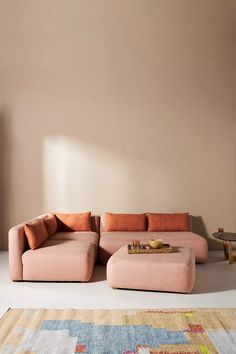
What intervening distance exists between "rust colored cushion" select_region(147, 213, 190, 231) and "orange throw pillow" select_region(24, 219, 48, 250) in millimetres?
1699

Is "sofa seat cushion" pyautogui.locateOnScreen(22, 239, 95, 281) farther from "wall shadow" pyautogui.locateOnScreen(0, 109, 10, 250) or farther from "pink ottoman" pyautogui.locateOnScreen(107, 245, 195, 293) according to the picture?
"wall shadow" pyautogui.locateOnScreen(0, 109, 10, 250)

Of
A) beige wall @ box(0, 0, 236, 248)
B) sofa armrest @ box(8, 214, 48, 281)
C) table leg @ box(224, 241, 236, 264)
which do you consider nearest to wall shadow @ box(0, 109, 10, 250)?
beige wall @ box(0, 0, 236, 248)

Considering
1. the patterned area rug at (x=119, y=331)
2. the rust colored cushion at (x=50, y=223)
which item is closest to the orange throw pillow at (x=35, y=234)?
the rust colored cushion at (x=50, y=223)

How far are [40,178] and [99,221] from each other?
1.20 m

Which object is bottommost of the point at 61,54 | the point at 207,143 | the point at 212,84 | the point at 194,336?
the point at 194,336

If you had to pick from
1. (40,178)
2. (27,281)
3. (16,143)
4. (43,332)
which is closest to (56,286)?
(27,281)

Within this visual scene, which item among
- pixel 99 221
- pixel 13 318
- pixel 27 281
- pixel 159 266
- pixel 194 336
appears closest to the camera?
pixel 194 336

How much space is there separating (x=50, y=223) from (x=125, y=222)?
1.12m

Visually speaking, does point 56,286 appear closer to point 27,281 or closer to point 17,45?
point 27,281

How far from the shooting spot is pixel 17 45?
6.16 metres

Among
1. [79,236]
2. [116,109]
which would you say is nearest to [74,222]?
[79,236]

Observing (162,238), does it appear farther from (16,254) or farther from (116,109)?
(116,109)

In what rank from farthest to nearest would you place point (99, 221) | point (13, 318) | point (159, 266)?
point (99, 221) < point (159, 266) < point (13, 318)

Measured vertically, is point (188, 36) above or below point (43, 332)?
above
